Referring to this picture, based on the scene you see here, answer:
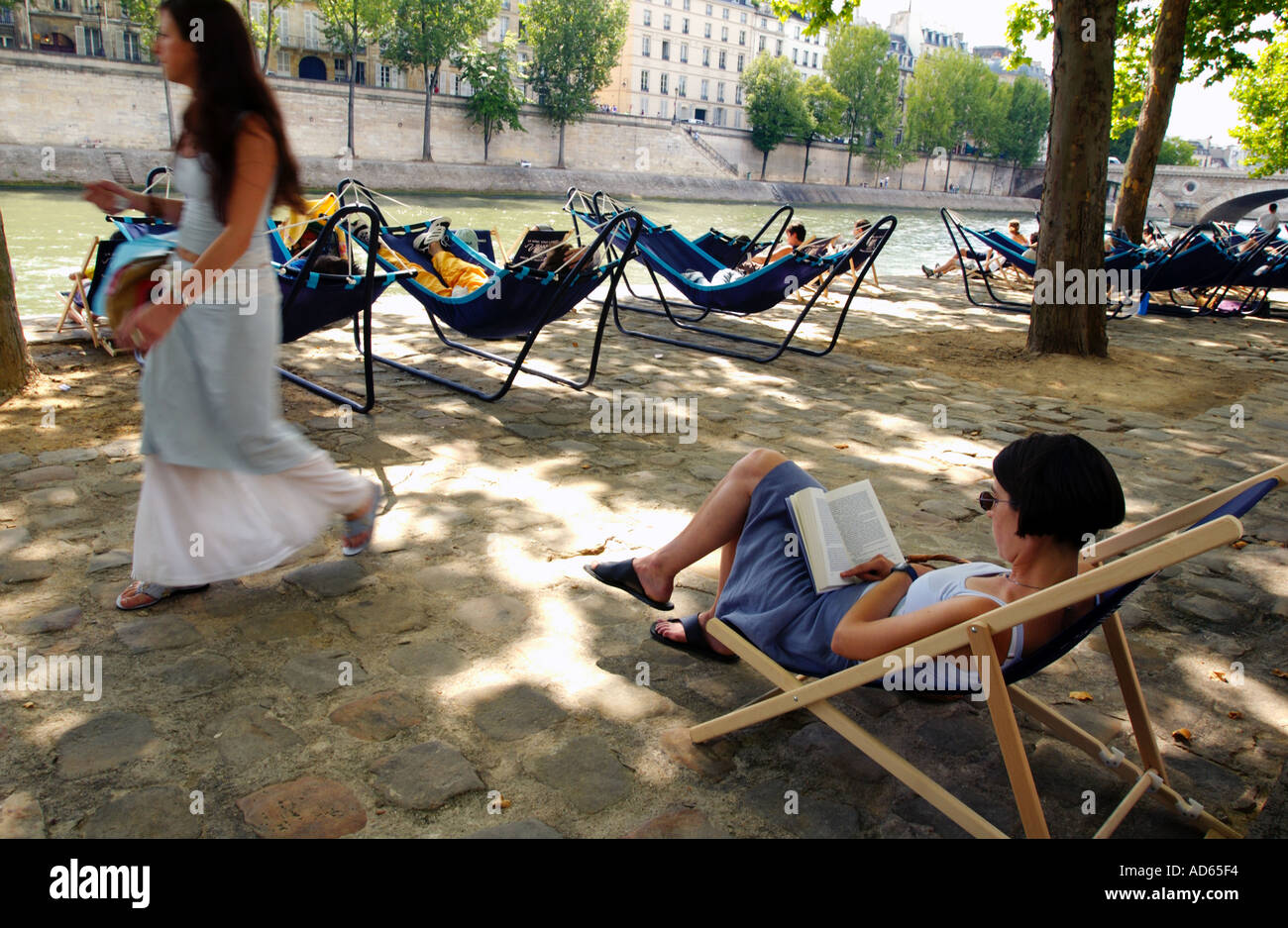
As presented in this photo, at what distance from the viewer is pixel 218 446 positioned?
2742mm

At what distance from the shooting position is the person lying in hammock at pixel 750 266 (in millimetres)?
7672

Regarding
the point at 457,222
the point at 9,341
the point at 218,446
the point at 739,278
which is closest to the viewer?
the point at 218,446

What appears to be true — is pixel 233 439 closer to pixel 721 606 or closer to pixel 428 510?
pixel 428 510

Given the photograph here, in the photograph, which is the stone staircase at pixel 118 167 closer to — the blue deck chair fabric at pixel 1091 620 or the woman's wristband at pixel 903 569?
the woman's wristband at pixel 903 569

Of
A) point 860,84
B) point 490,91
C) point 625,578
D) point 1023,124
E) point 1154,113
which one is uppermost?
point 860,84

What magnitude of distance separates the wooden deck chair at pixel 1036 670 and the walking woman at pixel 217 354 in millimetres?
1436

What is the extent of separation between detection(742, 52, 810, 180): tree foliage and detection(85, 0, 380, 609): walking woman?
61.0m

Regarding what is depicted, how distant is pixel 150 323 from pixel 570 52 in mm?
53405

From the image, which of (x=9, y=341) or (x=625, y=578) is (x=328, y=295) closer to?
(x=9, y=341)

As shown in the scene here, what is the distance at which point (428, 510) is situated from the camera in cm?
379

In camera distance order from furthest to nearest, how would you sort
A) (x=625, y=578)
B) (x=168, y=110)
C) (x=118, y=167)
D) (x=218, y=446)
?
(x=168, y=110) → (x=118, y=167) → (x=625, y=578) → (x=218, y=446)

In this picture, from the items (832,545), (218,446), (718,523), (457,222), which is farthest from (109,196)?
(457,222)

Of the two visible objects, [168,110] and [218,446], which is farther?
[168,110]

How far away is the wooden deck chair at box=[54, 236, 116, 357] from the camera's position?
5.88 m
